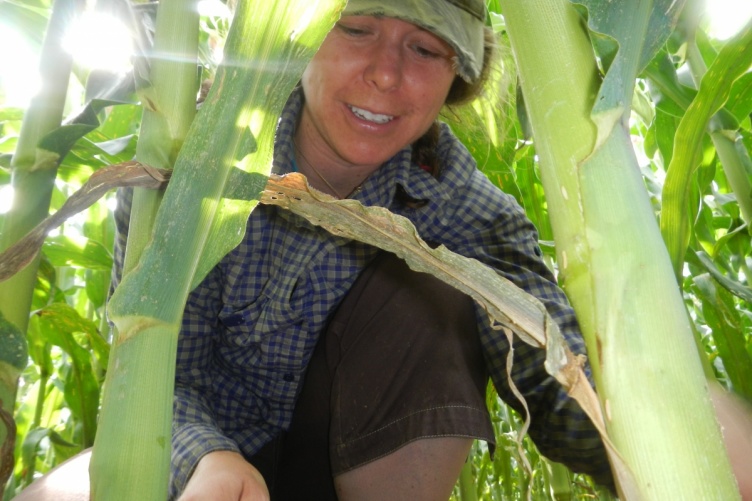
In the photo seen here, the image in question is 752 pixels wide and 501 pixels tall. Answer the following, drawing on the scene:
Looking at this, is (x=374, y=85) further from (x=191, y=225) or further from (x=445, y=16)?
(x=191, y=225)

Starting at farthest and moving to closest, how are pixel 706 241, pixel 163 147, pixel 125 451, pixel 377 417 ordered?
pixel 706 241 → pixel 377 417 → pixel 163 147 → pixel 125 451

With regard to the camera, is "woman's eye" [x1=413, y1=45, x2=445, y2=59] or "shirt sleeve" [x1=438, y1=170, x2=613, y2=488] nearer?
"shirt sleeve" [x1=438, y1=170, x2=613, y2=488]

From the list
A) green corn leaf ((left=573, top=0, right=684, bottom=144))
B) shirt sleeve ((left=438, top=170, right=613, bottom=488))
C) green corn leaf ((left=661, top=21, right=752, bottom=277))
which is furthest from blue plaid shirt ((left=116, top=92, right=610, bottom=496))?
green corn leaf ((left=573, top=0, right=684, bottom=144))

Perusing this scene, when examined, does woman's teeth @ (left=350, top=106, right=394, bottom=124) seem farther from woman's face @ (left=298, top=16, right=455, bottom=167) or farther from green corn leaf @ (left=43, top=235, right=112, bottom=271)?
green corn leaf @ (left=43, top=235, right=112, bottom=271)

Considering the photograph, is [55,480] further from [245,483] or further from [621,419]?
[621,419]

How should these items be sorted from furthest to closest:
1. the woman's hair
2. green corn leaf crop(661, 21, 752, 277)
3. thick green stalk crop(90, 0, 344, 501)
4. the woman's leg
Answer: the woman's hair → the woman's leg → green corn leaf crop(661, 21, 752, 277) → thick green stalk crop(90, 0, 344, 501)

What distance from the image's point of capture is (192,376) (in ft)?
3.23

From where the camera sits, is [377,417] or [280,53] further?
[377,417]

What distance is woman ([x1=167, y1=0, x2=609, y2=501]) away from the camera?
85cm

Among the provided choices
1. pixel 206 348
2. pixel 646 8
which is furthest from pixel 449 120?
pixel 646 8

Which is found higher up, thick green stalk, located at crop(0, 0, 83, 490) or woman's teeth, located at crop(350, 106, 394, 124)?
woman's teeth, located at crop(350, 106, 394, 124)

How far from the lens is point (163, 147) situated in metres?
0.38

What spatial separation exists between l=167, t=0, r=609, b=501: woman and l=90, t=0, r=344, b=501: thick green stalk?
1.62 feet

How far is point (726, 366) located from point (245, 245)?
644 millimetres
